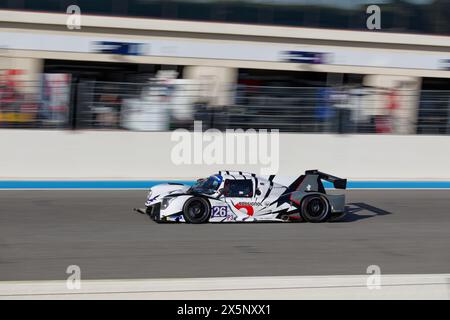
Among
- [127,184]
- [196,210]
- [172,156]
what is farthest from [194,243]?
[172,156]

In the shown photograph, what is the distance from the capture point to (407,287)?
22.9 ft

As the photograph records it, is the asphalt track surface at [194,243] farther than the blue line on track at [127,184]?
No

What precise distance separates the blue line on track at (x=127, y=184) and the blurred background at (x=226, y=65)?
3.50 ft

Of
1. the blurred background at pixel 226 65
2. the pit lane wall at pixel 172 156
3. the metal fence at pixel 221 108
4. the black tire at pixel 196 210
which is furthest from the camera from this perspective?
the blurred background at pixel 226 65

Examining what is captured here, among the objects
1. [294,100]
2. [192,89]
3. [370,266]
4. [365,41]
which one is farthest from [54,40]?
[370,266]

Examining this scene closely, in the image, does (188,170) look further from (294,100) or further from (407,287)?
(407,287)

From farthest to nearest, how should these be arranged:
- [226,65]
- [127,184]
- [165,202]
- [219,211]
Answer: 1. [226,65]
2. [127,184]
3. [219,211]
4. [165,202]

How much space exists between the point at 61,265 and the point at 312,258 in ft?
9.37

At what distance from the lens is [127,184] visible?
14680 mm

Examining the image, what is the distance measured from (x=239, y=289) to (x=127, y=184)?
8229 millimetres

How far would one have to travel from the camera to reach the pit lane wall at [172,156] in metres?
14.3

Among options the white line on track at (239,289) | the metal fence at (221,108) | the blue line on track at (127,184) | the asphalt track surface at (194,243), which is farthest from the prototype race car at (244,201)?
the white line on track at (239,289)

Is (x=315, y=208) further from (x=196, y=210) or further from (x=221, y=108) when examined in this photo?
(x=221, y=108)

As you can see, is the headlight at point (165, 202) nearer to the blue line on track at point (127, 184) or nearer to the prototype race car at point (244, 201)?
the prototype race car at point (244, 201)
